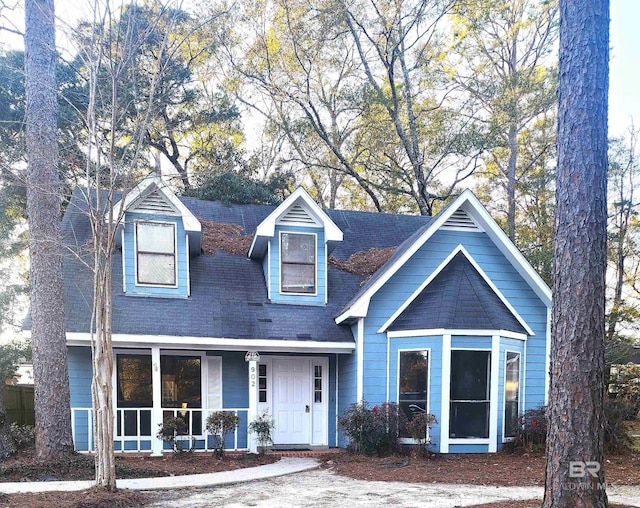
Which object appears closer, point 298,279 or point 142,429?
point 142,429

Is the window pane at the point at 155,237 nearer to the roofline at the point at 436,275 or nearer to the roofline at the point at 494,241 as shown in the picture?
the roofline at the point at 494,241

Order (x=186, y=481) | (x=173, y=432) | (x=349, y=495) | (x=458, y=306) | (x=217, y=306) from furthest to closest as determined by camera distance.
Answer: (x=217, y=306), (x=458, y=306), (x=173, y=432), (x=186, y=481), (x=349, y=495)

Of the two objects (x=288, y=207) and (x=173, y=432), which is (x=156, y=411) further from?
(x=288, y=207)

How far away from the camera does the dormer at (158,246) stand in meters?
11.3

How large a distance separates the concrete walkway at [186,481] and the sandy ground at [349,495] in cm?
29

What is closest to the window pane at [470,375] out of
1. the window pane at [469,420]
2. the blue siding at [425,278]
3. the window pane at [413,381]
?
the window pane at [469,420]

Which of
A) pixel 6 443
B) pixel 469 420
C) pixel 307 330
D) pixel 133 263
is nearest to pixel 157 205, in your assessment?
pixel 133 263

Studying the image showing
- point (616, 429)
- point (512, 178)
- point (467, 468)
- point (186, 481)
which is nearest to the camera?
point (186, 481)

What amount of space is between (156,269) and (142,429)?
3362 millimetres

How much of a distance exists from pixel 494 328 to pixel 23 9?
1042cm

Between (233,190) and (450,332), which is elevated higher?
(233,190)

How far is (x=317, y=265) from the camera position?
40.0ft

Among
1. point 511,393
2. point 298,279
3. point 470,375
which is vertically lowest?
point 511,393

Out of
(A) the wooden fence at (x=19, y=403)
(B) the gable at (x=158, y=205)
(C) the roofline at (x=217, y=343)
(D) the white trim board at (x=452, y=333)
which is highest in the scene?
(B) the gable at (x=158, y=205)
